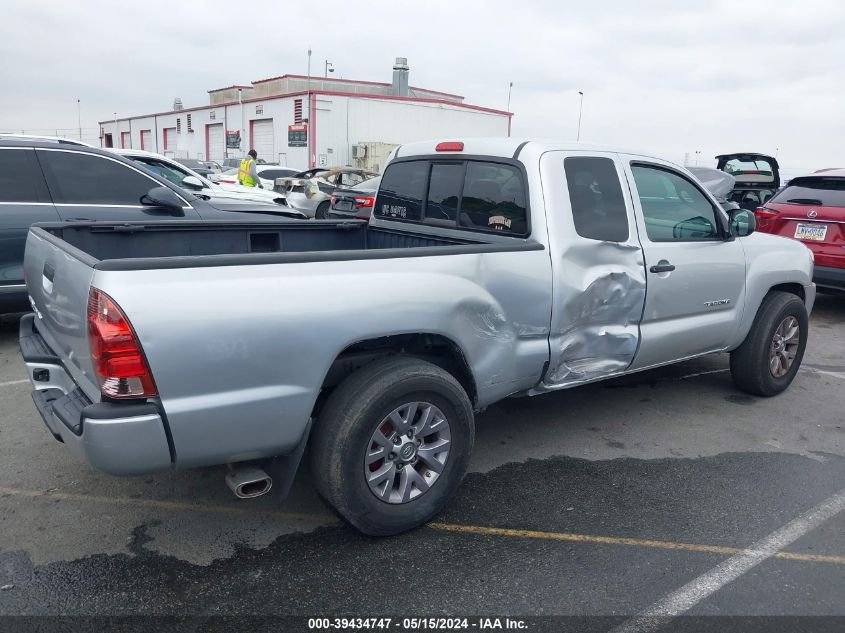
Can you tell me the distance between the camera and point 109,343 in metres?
2.50

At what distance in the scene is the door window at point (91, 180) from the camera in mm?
6234

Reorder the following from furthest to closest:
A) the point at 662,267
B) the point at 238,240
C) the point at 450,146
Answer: the point at 238,240 < the point at 450,146 < the point at 662,267

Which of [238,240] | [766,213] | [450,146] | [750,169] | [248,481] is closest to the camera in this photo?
[248,481]

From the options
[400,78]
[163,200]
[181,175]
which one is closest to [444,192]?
[163,200]

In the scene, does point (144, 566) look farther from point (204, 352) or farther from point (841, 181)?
point (841, 181)

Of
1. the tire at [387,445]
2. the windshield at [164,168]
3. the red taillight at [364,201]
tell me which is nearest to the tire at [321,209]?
the red taillight at [364,201]

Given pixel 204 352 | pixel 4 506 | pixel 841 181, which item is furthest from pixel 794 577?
pixel 841 181

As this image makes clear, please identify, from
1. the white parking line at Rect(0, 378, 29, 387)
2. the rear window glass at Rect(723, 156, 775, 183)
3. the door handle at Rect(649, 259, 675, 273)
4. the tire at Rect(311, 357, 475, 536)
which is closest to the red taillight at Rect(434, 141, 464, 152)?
the door handle at Rect(649, 259, 675, 273)

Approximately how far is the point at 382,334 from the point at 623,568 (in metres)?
1.50

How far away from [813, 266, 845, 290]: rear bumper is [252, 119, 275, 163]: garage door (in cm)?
3297

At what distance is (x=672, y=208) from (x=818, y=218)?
443 cm

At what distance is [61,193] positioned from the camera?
6238 millimetres

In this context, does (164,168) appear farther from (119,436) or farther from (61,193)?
(119,436)

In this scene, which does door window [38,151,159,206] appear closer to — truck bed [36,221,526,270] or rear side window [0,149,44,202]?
rear side window [0,149,44,202]
